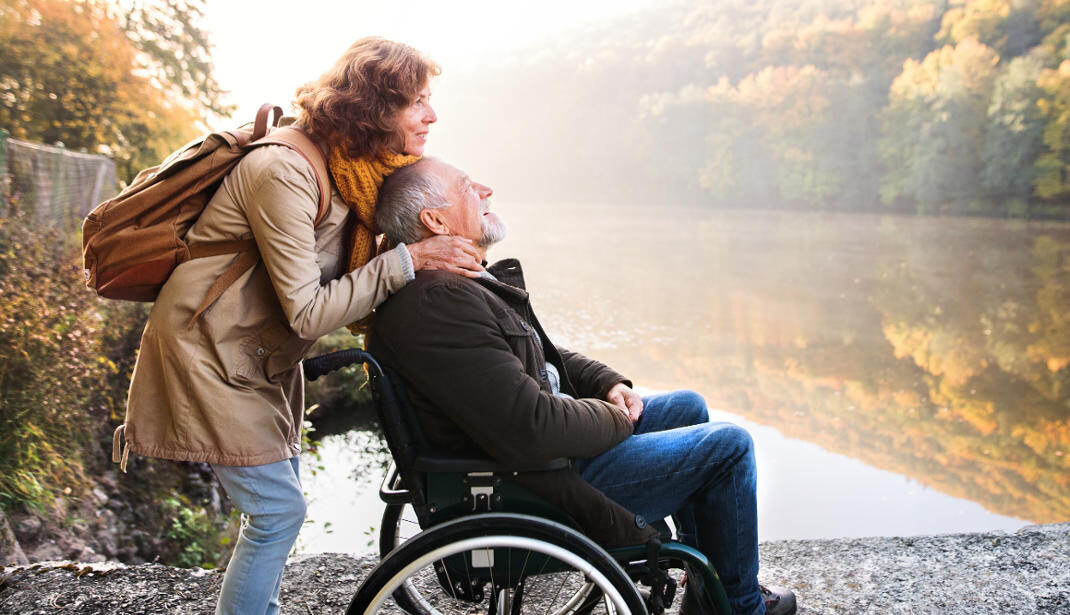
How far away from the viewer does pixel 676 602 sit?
7.04 feet

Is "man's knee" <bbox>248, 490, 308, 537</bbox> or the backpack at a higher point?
the backpack

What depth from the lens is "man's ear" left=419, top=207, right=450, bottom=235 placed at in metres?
1.52

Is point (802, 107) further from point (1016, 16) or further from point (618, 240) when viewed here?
point (618, 240)

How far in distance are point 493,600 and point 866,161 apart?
1512 inches

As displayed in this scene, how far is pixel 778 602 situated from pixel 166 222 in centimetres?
148

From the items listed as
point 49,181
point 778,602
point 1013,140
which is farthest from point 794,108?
point 778,602

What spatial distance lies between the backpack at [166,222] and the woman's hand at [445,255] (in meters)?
0.20

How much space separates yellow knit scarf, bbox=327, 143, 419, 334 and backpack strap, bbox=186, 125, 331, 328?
0.12 feet

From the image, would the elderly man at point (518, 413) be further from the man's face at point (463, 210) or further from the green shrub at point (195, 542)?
the green shrub at point (195, 542)

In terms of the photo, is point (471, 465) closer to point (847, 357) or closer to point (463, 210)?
point (463, 210)

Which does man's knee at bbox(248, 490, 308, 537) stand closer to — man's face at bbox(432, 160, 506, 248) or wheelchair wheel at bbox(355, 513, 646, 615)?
wheelchair wheel at bbox(355, 513, 646, 615)

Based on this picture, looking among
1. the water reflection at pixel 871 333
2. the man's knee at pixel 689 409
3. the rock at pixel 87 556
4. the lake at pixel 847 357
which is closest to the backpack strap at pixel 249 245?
the man's knee at pixel 689 409

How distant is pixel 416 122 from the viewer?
150 centimetres

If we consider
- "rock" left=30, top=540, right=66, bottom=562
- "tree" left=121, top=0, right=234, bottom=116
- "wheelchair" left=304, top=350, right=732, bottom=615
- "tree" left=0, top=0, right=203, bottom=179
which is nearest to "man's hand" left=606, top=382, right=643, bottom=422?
"wheelchair" left=304, top=350, right=732, bottom=615
